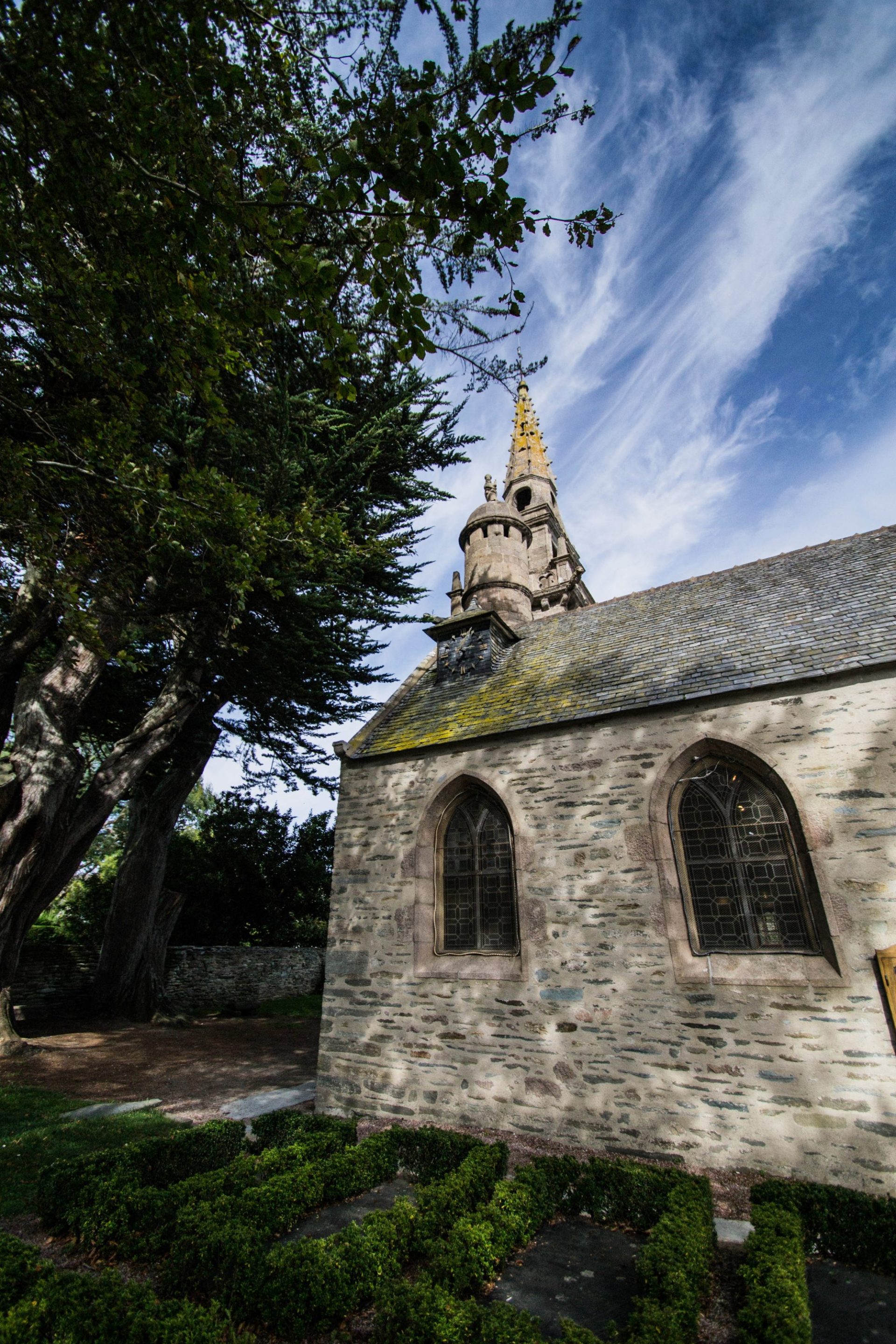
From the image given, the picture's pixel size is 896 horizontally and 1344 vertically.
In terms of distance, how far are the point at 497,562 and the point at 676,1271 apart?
13939mm

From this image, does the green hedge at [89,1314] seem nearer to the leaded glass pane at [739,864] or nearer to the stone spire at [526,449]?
the leaded glass pane at [739,864]

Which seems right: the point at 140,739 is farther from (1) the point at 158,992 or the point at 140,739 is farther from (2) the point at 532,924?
(2) the point at 532,924

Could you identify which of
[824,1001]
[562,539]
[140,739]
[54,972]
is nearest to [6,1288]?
[824,1001]

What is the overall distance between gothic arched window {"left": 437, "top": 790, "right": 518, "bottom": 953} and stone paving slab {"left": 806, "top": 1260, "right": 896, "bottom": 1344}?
13.6 ft

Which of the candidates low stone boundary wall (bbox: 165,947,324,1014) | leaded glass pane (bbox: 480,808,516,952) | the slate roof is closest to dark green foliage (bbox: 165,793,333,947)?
low stone boundary wall (bbox: 165,947,324,1014)

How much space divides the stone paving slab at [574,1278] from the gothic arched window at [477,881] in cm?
327

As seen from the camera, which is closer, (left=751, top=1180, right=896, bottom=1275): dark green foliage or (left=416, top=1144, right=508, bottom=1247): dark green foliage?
(left=751, top=1180, right=896, bottom=1275): dark green foliage

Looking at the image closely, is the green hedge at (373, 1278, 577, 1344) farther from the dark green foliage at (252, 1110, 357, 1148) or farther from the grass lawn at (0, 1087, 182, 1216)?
the grass lawn at (0, 1087, 182, 1216)

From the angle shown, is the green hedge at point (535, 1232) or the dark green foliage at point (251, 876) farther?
the dark green foliage at point (251, 876)

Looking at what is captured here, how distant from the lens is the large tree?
3.90m

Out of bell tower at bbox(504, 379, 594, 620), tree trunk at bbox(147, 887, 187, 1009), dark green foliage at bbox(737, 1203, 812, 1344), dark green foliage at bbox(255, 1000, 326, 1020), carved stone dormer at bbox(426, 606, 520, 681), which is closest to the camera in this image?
dark green foliage at bbox(737, 1203, 812, 1344)

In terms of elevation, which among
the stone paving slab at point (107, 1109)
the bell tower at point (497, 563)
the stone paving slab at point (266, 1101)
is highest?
the bell tower at point (497, 563)

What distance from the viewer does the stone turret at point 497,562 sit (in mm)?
15516

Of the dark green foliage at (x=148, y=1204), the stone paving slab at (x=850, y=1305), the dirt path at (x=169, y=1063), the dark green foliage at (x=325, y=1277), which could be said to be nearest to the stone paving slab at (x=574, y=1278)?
the dark green foliage at (x=325, y=1277)
